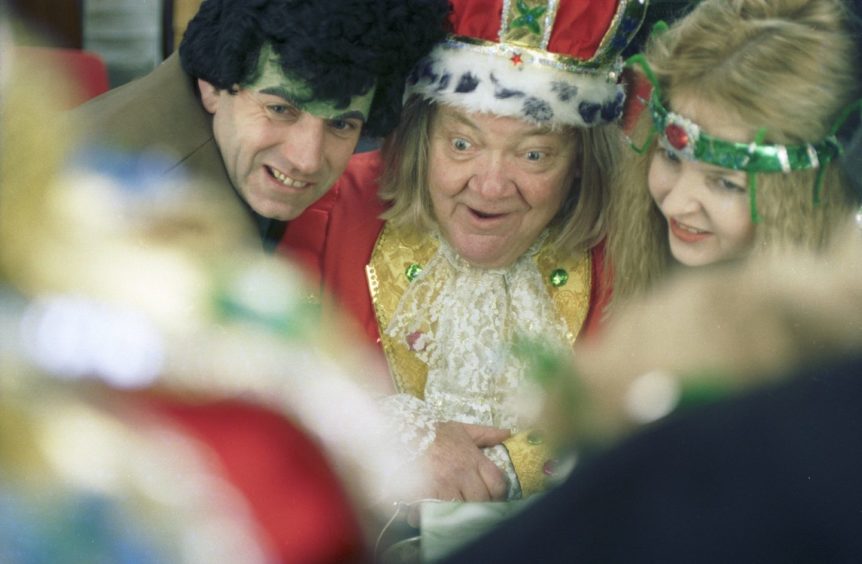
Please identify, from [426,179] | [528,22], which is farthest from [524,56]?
[426,179]

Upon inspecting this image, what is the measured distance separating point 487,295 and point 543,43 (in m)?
0.44

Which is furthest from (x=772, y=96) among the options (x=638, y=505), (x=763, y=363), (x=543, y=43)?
(x=638, y=505)

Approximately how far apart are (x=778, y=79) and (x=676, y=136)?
0.18 metres

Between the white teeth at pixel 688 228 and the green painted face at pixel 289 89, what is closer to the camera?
the white teeth at pixel 688 228

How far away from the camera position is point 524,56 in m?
1.50

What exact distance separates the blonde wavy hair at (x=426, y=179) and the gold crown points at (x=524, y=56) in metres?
0.12

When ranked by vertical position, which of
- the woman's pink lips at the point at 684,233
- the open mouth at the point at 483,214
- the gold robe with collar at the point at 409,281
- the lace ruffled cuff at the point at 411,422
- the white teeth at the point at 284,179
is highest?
the woman's pink lips at the point at 684,233

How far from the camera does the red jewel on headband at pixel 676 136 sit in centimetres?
115

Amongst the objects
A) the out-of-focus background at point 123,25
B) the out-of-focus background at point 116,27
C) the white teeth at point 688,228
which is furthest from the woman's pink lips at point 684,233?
the out-of-focus background at point 116,27

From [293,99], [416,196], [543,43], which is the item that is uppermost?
[543,43]

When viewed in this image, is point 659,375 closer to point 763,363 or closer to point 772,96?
point 763,363

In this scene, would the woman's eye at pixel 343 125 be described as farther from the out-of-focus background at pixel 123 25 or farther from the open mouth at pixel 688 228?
the open mouth at pixel 688 228

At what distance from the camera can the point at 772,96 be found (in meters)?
1.03

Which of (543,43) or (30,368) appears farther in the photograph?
(543,43)
